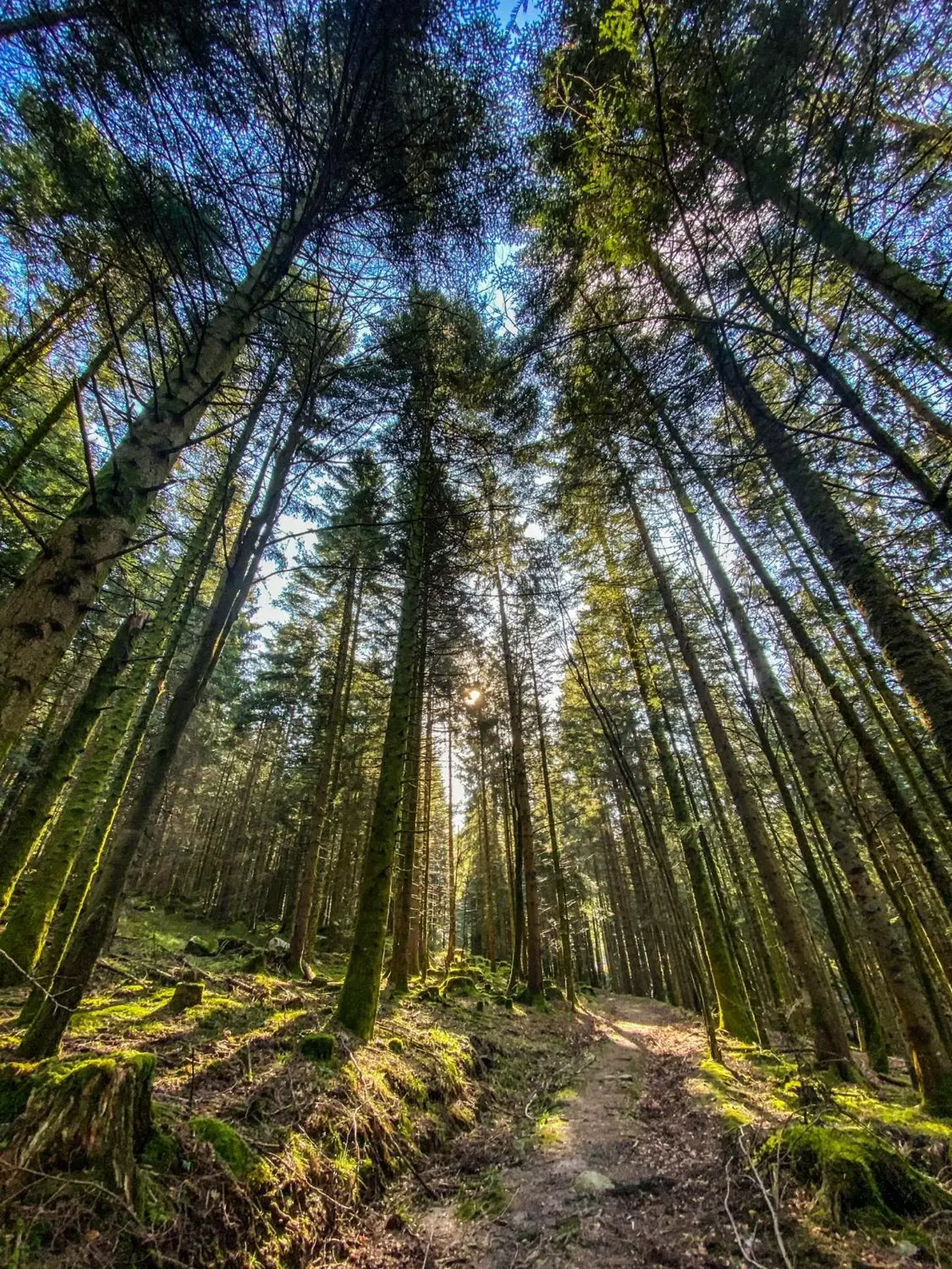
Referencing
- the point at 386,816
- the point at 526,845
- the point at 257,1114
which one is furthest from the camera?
the point at 526,845

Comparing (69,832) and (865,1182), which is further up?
(69,832)

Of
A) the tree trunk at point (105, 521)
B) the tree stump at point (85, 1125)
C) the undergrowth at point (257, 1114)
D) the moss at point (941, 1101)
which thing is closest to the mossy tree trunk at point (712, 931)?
the undergrowth at point (257, 1114)

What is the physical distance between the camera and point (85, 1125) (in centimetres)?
256

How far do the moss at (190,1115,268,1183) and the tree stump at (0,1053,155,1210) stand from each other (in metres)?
0.48

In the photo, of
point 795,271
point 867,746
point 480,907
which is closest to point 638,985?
point 480,907

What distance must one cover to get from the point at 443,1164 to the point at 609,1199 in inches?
70.9

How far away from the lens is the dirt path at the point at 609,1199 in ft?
9.87

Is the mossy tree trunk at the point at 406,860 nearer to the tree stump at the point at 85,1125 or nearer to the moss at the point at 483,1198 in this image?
the moss at the point at 483,1198

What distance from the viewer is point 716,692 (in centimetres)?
1289

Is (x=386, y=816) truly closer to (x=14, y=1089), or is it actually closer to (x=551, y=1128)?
(x=551, y=1128)

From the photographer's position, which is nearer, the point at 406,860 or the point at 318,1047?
the point at 318,1047

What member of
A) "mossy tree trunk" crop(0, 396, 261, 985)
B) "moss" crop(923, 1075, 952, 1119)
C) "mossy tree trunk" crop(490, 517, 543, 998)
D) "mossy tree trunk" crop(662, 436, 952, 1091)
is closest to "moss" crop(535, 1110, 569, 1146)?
"moss" crop(923, 1075, 952, 1119)

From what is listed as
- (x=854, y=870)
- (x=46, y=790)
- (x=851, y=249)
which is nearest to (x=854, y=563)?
(x=851, y=249)

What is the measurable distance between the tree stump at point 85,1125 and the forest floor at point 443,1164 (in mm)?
25
